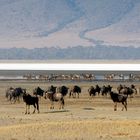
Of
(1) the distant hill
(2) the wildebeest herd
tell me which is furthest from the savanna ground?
(1) the distant hill

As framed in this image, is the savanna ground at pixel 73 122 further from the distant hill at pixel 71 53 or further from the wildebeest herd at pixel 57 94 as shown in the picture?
the distant hill at pixel 71 53

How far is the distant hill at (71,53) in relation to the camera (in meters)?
187

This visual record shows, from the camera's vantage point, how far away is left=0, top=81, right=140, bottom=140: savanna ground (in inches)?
842

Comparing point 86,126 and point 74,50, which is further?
point 74,50

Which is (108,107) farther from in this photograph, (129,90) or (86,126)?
(86,126)

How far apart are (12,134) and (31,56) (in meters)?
166

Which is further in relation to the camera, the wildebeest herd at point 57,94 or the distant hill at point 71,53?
the distant hill at point 71,53

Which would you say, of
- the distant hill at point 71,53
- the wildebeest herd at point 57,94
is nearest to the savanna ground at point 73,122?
the wildebeest herd at point 57,94

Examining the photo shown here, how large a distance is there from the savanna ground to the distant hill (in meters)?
150

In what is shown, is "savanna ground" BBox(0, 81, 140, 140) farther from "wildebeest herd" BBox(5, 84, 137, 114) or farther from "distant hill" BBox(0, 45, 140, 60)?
"distant hill" BBox(0, 45, 140, 60)

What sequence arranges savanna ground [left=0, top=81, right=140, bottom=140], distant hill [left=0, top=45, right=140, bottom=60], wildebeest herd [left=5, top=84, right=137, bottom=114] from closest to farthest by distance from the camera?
savanna ground [left=0, top=81, right=140, bottom=140] < wildebeest herd [left=5, top=84, right=137, bottom=114] < distant hill [left=0, top=45, right=140, bottom=60]

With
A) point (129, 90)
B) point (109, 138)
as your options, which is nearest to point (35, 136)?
point (109, 138)

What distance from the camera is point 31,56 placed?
616ft

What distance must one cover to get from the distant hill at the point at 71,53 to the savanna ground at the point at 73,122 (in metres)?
150
